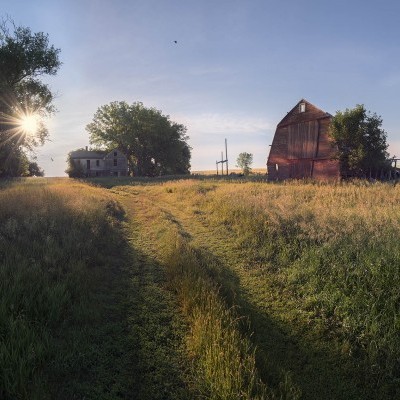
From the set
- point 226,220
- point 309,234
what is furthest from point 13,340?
point 226,220

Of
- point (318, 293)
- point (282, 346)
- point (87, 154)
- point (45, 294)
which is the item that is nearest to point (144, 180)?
point (87, 154)

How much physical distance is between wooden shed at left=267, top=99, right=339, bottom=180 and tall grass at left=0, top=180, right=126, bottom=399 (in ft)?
88.6

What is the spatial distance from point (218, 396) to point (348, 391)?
6.04 feet

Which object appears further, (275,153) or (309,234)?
(275,153)

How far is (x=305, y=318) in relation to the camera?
5777mm

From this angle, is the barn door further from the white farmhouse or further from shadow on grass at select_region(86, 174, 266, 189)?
the white farmhouse

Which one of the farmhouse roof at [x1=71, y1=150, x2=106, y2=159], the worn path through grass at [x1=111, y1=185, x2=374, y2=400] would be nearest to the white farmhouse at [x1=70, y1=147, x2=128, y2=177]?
the farmhouse roof at [x1=71, y1=150, x2=106, y2=159]

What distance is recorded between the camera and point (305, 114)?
3372 centimetres

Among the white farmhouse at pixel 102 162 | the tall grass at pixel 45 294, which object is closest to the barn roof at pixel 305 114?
the tall grass at pixel 45 294

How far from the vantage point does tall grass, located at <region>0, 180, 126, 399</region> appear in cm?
382

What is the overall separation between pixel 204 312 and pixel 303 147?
105 feet

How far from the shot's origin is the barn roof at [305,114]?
32219 millimetres

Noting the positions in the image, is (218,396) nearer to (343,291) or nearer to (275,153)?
(343,291)

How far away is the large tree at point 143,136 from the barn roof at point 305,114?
113ft
